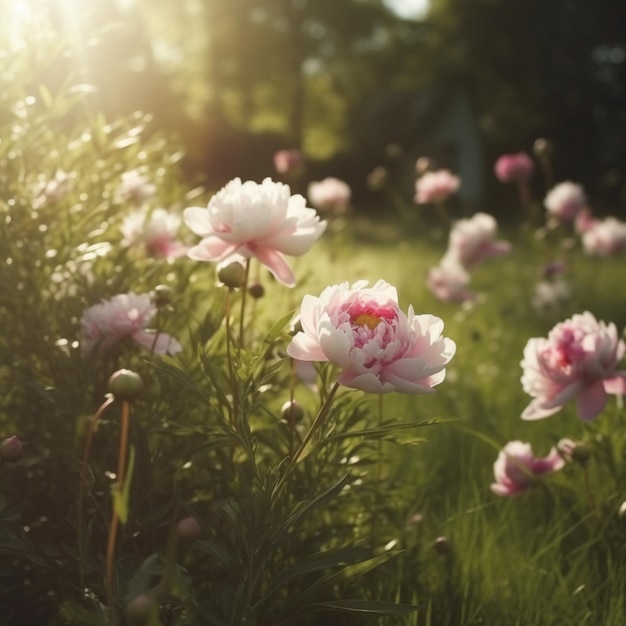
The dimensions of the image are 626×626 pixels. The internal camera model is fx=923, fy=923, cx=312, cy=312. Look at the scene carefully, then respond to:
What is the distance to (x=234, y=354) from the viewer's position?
118 cm

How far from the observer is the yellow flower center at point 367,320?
3.53ft

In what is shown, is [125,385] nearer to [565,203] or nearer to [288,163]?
[288,163]

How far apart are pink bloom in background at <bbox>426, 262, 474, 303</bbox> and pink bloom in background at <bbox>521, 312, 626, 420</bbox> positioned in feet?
5.19

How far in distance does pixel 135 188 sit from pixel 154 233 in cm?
19

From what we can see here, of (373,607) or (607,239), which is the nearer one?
(373,607)

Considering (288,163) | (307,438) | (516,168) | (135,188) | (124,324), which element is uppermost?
(516,168)

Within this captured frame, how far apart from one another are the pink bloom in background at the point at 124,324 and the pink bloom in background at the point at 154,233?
0.33 m

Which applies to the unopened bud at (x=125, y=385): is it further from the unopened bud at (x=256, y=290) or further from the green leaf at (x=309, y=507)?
the unopened bud at (x=256, y=290)

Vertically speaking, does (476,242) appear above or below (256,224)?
above

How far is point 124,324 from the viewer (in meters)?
1.38

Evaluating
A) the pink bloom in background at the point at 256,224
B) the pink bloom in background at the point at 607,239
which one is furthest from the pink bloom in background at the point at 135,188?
the pink bloom in background at the point at 607,239

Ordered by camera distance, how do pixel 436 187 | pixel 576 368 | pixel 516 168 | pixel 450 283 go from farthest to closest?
pixel 516 168, pixel 436 187, pixel 450 283, pixel 576 368

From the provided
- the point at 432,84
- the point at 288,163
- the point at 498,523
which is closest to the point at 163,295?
the point at 498,523

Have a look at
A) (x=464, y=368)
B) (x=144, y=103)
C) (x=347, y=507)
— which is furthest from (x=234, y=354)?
(x=144, y=103)
